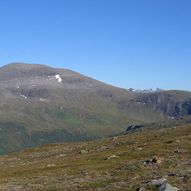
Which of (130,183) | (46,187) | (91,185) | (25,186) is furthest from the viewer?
(25,186)

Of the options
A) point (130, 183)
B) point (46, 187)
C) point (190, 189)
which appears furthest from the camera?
point (46, 187)

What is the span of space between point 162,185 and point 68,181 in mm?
14730

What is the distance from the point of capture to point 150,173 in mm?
41094

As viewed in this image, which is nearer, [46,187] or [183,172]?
[183,172]

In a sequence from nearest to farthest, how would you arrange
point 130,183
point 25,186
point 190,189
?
1. point 190,189
2. point 130,183
3. point 25,186

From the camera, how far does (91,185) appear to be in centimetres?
3956

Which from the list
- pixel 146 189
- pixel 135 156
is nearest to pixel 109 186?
pixel 146 189

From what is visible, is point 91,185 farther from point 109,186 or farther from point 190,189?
point 190,189

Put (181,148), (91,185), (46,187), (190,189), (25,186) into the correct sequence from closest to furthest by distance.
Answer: (190,189), (91,185), (46,187), (25,186), (181,148)

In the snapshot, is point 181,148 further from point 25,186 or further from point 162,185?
point 162,185

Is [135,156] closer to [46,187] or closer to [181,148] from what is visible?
[181,148]

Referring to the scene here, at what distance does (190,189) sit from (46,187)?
54.1 feet

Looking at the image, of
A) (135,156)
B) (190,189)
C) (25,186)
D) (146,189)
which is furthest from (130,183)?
(135,156)

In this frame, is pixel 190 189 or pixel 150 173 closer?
pixel 190 189
